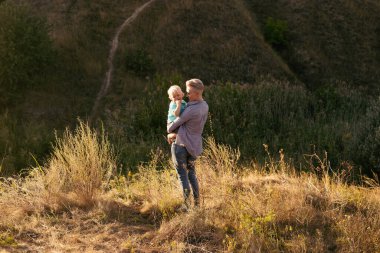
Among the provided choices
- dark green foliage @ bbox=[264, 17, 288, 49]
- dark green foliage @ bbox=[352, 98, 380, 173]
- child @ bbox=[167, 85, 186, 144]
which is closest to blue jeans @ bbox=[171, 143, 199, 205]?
child @ bbox=[167, 85, 186, 144]

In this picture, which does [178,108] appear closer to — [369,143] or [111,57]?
[369,143]

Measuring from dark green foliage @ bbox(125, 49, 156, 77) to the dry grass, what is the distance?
60.9ft

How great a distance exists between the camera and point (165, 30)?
2875cm

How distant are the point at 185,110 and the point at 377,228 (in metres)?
2.77

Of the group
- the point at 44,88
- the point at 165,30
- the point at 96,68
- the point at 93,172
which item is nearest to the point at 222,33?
the point at 165,30

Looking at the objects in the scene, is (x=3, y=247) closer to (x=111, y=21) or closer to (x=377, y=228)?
(x=377, y=228)

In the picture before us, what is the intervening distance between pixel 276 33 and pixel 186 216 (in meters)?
28.2

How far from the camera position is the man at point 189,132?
606 cm

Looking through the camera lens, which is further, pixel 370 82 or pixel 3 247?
pixel 370 82

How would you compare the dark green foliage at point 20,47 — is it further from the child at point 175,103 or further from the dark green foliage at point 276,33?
the child at point 175,103

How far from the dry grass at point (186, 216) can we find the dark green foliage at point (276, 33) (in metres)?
26.4

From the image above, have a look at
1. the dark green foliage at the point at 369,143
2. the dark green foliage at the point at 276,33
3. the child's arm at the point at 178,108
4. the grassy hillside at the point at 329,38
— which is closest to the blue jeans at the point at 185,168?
the child's arm at the point at 178,108

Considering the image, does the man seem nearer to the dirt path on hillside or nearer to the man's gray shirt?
the man's gray shirt

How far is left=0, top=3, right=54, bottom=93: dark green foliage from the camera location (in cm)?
2111
